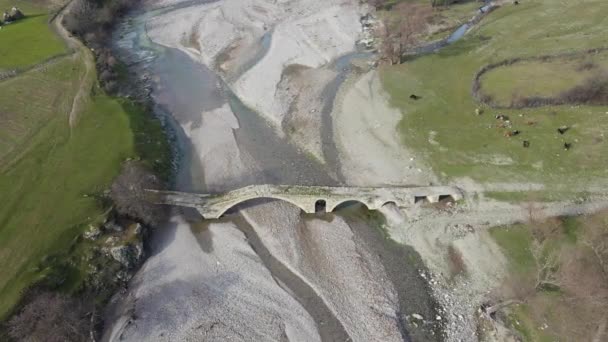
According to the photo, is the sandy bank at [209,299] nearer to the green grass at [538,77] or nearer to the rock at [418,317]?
the rock at [418,317]

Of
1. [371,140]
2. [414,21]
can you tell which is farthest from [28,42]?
[414,21]

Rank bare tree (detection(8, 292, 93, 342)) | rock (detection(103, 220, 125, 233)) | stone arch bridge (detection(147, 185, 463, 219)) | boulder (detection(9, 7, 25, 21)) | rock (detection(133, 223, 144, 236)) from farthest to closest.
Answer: boulder (detection(9, 7, 25, 21)) → stone arch bridge (detection(147, 185, 463, 219)) → rock (detection(133, 223, 144, 236)) → rock (detection(103, 220, 125, 233)) → bare tree (detection(8, 292, 93, 342))

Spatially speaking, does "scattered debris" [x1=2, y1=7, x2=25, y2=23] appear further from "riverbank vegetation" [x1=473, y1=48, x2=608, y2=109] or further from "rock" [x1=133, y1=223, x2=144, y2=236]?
"riverbank vegetation" [x1=473, y1=48, x2=608, y2=109]

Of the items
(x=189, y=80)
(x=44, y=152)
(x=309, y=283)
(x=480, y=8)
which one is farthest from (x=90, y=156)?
(x=480, y=8)

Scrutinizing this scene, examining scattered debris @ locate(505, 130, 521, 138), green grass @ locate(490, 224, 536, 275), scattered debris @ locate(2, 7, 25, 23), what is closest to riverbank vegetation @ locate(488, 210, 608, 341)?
green grass @ locate(490, 224, 536, 275)

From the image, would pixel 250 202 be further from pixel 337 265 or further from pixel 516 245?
pixel 516 245
